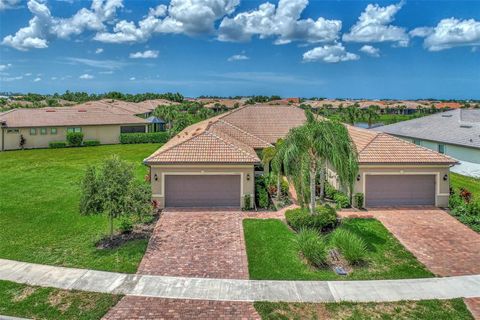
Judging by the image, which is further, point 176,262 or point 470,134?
point 470,134

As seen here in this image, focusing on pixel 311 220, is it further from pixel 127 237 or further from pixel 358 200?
pixel 127 237

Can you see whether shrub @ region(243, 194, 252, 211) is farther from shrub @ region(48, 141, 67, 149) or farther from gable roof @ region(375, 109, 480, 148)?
shrub @ region(48, 141, 67, 149)

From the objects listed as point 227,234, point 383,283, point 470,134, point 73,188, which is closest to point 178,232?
point 227,234

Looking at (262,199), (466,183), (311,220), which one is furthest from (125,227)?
(466,183)

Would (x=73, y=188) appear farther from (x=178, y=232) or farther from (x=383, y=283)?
(x=383, y=283)

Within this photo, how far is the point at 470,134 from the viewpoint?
1175 inches

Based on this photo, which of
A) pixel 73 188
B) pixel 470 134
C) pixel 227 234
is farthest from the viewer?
pixel 470 134

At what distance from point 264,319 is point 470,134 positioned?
2795 centimetres

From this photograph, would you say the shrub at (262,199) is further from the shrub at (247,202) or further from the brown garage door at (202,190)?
the brown garage door at (202,190)

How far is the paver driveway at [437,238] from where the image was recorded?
1273cm

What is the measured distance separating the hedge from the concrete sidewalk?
118ft

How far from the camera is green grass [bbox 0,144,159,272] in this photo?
1321 centimetres

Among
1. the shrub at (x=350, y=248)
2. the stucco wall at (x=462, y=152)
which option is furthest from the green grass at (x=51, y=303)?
the stucco wall at (x=462, y=152)

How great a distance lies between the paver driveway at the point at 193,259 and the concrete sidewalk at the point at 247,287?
1.37ft
